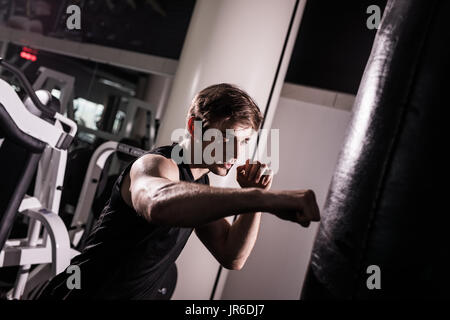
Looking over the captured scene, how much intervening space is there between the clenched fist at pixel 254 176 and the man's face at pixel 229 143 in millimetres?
46

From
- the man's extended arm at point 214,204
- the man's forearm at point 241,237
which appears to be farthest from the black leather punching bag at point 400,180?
the man's forearm at point 241,237

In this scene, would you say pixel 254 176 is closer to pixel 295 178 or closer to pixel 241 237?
pixel 241 237

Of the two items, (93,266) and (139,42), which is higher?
(139,42)

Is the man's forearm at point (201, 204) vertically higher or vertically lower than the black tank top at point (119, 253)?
higher

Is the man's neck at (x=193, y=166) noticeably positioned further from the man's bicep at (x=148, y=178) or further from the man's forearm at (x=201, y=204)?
the man's forearm at (x=201, y=204)

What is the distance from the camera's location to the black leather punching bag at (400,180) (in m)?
0.53

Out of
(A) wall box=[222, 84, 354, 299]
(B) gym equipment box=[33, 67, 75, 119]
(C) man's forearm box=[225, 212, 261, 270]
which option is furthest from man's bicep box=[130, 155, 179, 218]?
(B) gym equipment box=[33, 67, 75, 119]

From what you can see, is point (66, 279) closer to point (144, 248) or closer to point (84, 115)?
point (144, 248)

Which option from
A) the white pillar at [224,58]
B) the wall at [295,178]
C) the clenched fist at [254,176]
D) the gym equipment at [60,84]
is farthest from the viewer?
the gym equipment at [60,84]

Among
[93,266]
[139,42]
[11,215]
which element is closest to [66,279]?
[93,266]

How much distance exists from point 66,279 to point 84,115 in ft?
22.5

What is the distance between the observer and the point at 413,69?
57 centimetres

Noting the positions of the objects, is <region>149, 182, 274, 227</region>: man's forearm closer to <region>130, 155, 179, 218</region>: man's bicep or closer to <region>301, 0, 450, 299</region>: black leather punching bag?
<region>130, 155, 179, 218</region>: man's bicep

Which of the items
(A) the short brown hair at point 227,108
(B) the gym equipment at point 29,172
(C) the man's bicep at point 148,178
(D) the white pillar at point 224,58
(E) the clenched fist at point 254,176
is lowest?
(B) the gym equipment at point 29,172
